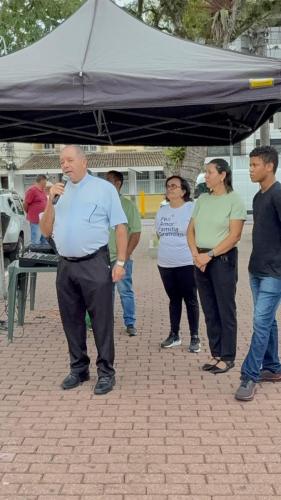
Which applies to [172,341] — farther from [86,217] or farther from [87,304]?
[86,217]

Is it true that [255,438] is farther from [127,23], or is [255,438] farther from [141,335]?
[127,23]

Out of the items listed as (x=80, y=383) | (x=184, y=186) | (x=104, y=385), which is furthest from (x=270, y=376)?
(x=184, y=186)

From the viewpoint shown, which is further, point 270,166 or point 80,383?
point 80,383

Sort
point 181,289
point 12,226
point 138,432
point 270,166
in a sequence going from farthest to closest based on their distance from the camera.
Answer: point 12,226 < point 181,289 < point 270,166 < point 138,432

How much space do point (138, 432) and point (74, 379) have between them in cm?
104

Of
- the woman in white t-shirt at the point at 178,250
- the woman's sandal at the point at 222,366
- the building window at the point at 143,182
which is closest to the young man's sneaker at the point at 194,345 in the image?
the woman in white t-shirt at the point at 178,250

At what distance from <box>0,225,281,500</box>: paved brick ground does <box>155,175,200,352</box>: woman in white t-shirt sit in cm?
48

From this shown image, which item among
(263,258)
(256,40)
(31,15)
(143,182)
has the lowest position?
(263,258)

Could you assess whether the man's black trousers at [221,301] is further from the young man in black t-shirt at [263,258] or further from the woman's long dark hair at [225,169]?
the woman's long dark hair at [225,169]

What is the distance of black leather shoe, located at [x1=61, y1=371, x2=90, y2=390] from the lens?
4.74 m

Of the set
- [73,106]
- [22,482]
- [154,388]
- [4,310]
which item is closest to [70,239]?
[73,106]

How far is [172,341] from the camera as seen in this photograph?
5.96 meters

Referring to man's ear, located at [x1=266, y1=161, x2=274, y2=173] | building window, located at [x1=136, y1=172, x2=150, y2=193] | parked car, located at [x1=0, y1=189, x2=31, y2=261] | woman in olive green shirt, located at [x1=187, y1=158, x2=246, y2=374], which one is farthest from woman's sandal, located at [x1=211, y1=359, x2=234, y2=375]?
building window, located at [x1=136, y1=172, x2=150, y2=193]

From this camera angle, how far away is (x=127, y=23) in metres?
5.14
